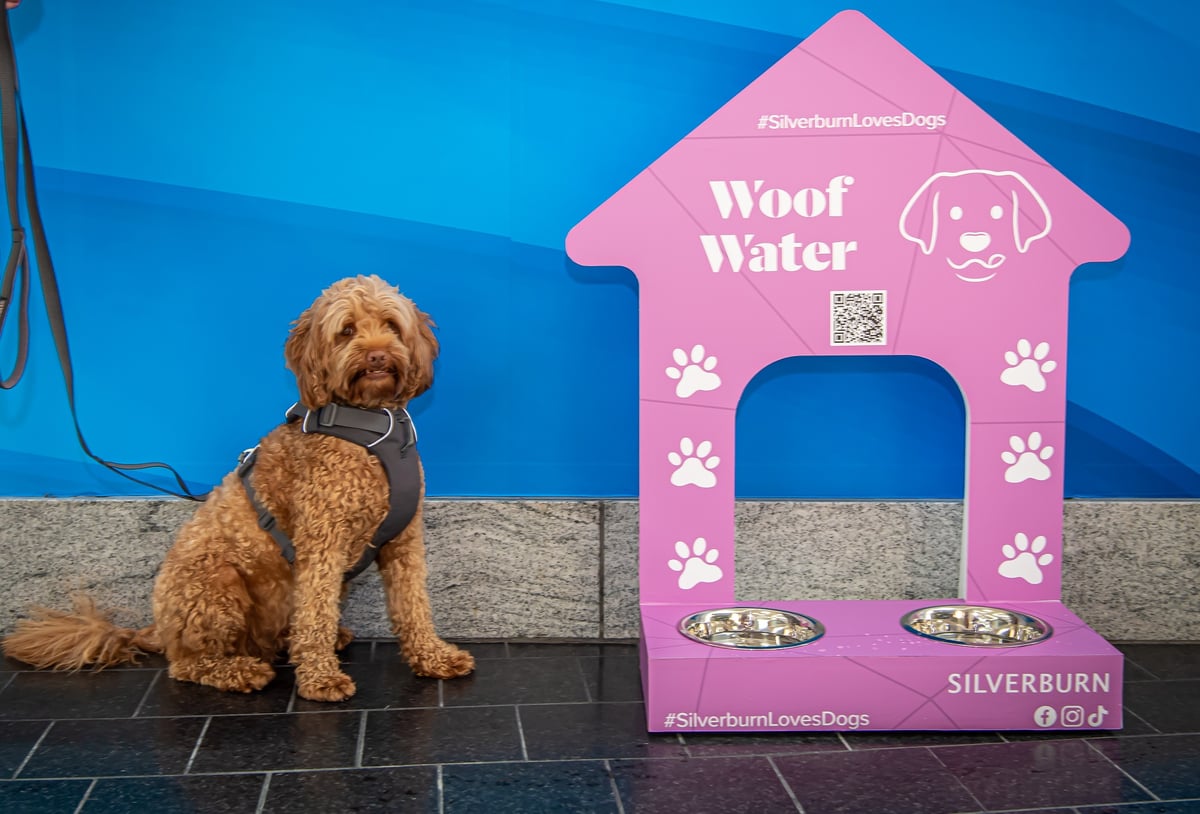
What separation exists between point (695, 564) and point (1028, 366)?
1.17m

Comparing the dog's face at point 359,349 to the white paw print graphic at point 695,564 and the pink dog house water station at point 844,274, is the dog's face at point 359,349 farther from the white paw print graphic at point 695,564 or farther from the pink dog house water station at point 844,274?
the white paw print graphic at point 695,564

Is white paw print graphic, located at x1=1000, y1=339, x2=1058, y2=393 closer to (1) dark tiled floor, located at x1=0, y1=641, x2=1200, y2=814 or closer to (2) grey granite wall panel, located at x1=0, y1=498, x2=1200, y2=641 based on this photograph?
(2) grey granite wall panel, located at x1=0, y1=498, x2=1200, y2=641

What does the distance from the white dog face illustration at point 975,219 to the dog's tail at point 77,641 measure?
2.75 metres

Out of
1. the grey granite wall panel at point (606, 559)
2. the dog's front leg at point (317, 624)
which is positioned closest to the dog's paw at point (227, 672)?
the dog's front leg at point (317, 624)

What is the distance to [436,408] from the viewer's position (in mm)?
3912

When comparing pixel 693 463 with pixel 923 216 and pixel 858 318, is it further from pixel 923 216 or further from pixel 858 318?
pixel 923 216

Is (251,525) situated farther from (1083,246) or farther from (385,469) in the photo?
(1083,246)

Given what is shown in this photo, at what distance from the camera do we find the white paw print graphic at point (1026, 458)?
3.51 metres

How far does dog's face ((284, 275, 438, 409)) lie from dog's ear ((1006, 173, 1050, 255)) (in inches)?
70.8

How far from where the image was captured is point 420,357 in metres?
3.28

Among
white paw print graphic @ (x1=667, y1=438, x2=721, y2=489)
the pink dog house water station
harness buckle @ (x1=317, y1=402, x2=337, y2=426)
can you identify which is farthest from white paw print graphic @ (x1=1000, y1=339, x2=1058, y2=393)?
harness buckle @ (x1=317, y1=402, x2=337, y2=426)

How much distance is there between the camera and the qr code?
11.3 feet

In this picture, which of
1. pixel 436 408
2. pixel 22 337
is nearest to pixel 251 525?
pixel 436 408

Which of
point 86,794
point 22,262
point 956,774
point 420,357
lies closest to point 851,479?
point 956,774
